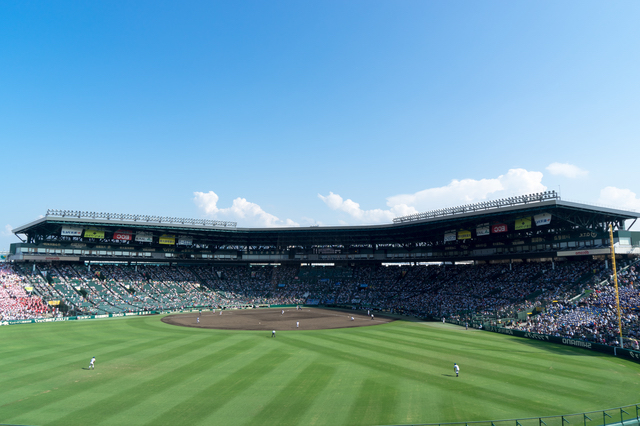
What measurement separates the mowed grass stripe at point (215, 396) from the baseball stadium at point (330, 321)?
6.5 inches

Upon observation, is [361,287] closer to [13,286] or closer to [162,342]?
[162,342]

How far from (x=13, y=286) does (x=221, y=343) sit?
50.5 metres

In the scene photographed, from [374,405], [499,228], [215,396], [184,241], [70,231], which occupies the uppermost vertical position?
[499,228]

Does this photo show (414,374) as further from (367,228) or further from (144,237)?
(144,237)

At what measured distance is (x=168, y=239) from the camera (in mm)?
85312

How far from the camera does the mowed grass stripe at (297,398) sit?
64.7 ft

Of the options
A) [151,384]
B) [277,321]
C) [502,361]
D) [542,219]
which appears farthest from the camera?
[277,321]

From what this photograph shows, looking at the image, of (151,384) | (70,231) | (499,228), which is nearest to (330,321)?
(499,228)

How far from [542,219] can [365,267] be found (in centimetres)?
4892

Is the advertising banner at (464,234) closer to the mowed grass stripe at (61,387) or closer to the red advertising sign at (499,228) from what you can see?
the red advertising sign at (499,228)

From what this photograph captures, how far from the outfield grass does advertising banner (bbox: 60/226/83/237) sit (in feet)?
115

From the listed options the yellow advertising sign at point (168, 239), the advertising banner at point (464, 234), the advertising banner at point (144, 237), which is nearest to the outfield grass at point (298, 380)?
the advertising banner at point (464, 234)

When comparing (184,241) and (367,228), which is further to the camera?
(184,241)

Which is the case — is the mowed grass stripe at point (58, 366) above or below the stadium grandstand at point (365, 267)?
below
